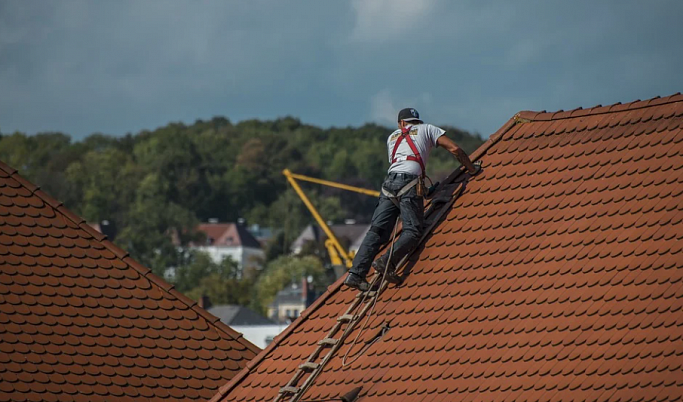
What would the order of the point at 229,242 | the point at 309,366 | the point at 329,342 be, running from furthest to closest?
the point at 229,242 → the point at 329,342 → the point at 309,366

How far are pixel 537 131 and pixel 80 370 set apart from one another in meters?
6.18

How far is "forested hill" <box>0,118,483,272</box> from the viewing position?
166m

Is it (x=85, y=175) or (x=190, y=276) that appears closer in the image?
(x=190, y=276)

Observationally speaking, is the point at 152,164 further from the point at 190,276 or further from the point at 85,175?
the point at 190,276

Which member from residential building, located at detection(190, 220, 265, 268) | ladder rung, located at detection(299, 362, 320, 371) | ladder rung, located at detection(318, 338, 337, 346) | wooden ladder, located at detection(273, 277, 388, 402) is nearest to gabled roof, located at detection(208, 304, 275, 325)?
residential building, located at detection(190, 220, 265, 268)

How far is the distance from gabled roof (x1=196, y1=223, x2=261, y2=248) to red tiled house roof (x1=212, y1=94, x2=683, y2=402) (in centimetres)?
16359

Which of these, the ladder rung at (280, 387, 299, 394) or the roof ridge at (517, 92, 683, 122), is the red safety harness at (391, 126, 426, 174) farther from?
the ladder rung at (280, 387, 299, 394)

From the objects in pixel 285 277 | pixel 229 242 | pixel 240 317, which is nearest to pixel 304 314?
pixel 240 317

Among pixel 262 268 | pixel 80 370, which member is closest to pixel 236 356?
pixel 80 370

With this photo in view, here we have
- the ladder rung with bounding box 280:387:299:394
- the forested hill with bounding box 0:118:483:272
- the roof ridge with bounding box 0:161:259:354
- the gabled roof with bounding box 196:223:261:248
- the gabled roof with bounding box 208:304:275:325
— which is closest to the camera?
the ladder rung with bounding box 280:387:299:394

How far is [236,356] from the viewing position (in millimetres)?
15680

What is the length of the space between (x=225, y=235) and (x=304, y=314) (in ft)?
539

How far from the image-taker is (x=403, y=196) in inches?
546

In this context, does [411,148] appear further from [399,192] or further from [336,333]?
[336,333]
